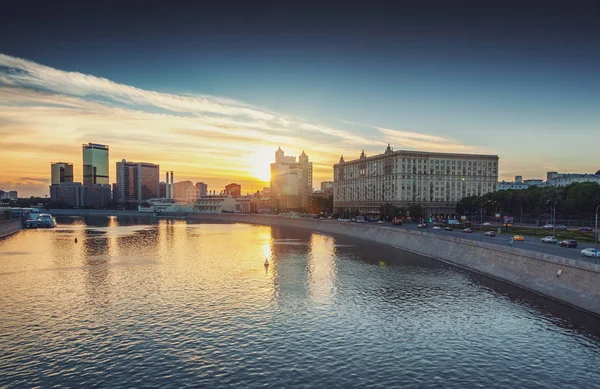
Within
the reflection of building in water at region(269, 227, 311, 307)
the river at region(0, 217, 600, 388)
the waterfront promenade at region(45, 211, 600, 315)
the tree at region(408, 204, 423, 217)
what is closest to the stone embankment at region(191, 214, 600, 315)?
the waterfront promenade at region(45, 211, 600, 315)

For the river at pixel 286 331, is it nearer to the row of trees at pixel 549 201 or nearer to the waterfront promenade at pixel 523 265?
the waterfront promenade at pixel 523 265

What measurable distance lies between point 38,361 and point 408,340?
106 feet

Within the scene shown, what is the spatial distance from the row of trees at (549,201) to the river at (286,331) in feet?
253

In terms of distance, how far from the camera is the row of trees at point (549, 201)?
403 feet

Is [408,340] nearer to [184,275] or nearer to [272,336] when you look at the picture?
[272,336]

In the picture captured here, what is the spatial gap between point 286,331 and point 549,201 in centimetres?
11530

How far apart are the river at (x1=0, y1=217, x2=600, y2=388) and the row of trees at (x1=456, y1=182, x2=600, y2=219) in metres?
77.0

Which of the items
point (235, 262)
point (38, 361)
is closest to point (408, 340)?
point (38, 361)

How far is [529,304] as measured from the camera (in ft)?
164

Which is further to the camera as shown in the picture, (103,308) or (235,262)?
(235,262)

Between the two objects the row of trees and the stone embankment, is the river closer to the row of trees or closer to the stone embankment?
the stone embankment

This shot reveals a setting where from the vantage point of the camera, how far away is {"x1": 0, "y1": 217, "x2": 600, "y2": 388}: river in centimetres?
3088

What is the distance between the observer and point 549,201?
124125 millimetres

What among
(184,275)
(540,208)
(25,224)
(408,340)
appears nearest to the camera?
(408,340)
